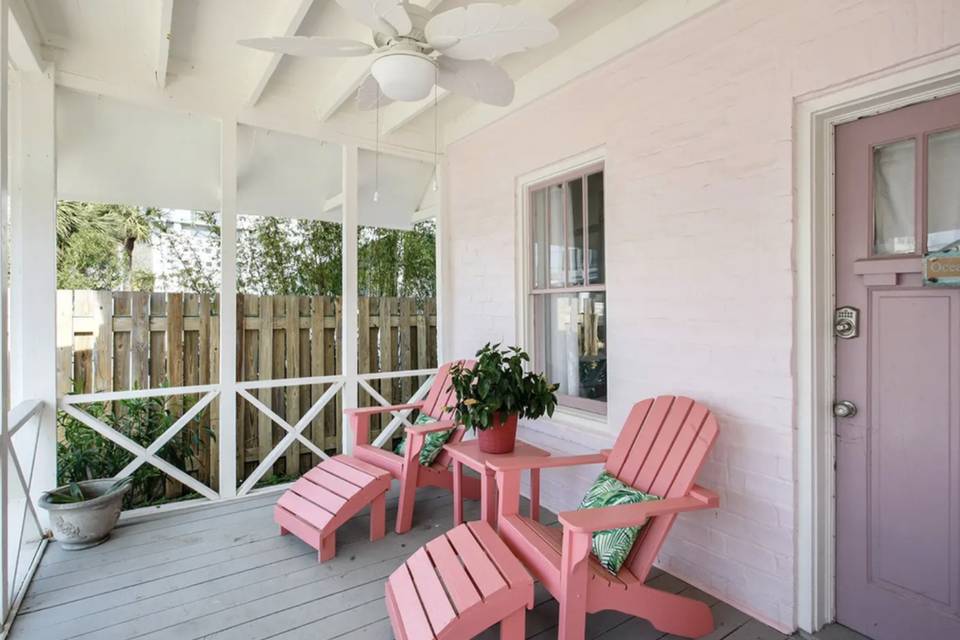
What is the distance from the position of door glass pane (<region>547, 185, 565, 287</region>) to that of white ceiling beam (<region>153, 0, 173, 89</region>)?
225 cm

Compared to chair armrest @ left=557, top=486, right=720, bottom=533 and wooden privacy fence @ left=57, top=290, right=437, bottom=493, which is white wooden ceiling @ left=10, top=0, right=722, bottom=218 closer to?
wooden privacy fence @ left=57, top=290, right=437, bottom=493

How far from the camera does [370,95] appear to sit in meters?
2.19

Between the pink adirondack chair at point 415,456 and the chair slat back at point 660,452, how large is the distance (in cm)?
100

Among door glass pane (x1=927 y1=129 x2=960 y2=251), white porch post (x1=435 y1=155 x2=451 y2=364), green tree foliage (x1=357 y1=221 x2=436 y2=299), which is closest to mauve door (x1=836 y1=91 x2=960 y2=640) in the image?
door glass pane (x1=927 y1=129 x2=960 y2=251)

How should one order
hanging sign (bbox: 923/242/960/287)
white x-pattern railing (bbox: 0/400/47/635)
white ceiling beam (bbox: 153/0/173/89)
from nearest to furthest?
1. hanging sign (bbox: 923/242/960/287)
2. white x-pattern railing (bbox: 0/400/47/635)
3. white ceiling beam (bbox: 153/0/173/89)

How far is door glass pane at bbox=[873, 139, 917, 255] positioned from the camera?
1.77 metres

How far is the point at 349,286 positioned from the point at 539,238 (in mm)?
1477

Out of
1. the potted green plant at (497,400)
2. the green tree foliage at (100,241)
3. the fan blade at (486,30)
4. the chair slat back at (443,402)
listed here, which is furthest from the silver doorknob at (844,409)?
the green tree foliage at (100,241)

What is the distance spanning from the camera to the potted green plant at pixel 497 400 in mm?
2467

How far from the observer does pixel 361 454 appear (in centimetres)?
319

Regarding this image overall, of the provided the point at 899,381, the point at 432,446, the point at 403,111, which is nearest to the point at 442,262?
the point at 403,111

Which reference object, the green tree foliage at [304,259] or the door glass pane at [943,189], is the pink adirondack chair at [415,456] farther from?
the door glass pane at [943,189]

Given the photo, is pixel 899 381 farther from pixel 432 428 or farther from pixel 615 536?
pixel 432 428

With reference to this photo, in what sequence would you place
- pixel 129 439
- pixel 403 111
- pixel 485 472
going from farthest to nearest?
1. pixel 403 111
2. pixel 129 439
3. pixel 485 472
